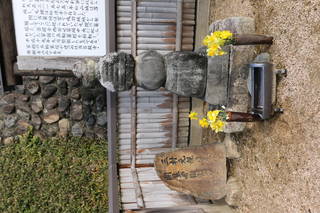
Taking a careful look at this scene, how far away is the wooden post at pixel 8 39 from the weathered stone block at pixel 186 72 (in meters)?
2.00

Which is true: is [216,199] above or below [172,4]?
below

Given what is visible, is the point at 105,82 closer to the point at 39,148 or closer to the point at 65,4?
the point at 65,4

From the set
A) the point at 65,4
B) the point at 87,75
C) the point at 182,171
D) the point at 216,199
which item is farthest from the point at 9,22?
the point at 216,199

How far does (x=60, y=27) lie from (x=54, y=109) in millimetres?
1952

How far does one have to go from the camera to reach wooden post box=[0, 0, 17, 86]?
3.63 metres

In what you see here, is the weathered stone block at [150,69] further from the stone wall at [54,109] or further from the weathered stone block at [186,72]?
the stone wall at [54,109]

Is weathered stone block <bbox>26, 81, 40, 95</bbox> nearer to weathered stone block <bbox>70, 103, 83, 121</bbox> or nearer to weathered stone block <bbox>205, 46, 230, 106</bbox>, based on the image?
weathered stone block <bbox>70, 103, 83, 121</bbox>

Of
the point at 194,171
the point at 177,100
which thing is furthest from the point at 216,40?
the point at 177,100

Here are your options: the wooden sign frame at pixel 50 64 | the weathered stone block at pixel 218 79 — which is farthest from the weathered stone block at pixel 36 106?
the weathered stone block at pixel 218 79

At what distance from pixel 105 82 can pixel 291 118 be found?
71.6 inches

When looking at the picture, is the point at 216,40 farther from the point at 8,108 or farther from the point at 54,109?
the point at 8,108

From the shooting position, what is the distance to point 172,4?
4203 mm

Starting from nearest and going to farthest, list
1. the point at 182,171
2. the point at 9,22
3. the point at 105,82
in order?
the point at 105,82 → the point at 182,171 → the point at 9,22

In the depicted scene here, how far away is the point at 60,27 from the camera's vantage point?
13.2 feet
